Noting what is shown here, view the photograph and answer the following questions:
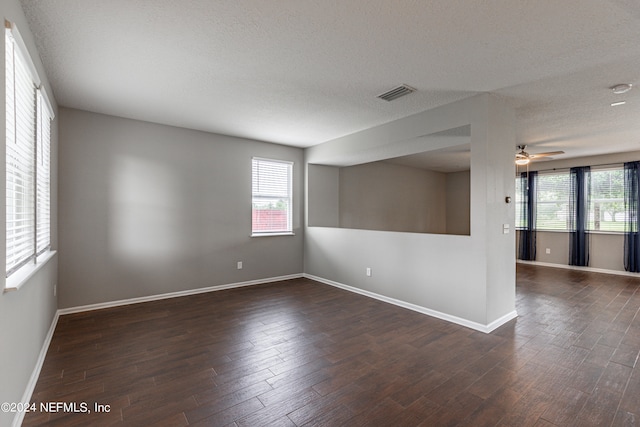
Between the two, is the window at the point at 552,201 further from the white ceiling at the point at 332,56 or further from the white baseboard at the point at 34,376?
the white baseboard at the point at 34,376

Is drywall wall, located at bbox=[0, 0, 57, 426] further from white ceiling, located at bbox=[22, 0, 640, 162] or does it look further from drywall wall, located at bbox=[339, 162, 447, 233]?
drywall wall, located at bbox=[339, 162, 447, 233]

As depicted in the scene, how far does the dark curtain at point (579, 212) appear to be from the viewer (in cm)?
662

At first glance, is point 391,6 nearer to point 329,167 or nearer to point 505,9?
point 505,9

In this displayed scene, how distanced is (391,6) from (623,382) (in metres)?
3.23

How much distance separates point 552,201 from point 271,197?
659 cm

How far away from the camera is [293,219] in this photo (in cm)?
586

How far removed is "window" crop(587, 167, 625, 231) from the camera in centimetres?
625

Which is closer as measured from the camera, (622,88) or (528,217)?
(622,88)

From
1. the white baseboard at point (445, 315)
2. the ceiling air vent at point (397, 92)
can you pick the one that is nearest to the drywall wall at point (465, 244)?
the white baseboard at point (445, 315)

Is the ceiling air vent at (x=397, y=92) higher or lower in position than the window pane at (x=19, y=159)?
higher

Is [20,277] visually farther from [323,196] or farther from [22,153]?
[323,196]

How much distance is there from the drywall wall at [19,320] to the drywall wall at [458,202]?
898cm

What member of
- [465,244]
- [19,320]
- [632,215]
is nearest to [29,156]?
[19,320]

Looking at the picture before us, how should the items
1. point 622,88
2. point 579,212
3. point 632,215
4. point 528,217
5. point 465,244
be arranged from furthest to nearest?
1. point 528,217
2. point 579,212
3. point 632,215
4. point 465,244
5. point 622,88
